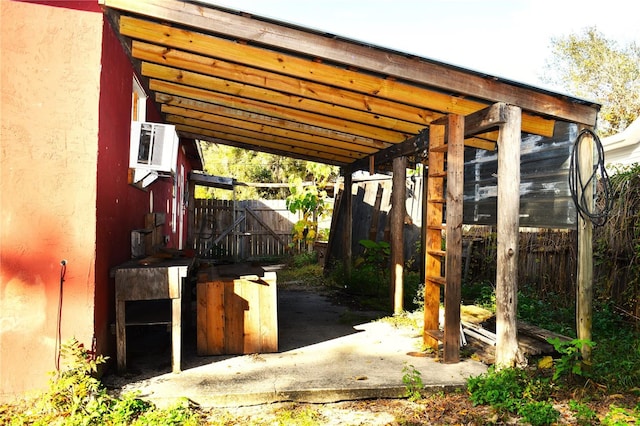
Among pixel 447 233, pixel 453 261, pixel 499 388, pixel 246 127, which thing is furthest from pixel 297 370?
pixel 246 127

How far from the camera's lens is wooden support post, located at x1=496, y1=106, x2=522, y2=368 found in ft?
15.0

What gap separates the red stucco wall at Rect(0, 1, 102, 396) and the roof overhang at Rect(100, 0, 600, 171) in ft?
1.92

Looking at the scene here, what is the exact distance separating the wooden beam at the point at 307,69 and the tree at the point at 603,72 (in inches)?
639

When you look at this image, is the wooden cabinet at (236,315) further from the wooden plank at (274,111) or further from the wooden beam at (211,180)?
the wooden beam at (211,180)

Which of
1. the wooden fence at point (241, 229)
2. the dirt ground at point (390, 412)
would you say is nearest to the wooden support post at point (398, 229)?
the dirt ground at point (390, 412)

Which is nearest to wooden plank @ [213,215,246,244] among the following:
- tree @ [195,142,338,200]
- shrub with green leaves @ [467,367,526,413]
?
tree @ [195,142,338,200]

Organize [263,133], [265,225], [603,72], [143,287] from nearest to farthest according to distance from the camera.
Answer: [143,287], [263,133], [265,225], [603,72]

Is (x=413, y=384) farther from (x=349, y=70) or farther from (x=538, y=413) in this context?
(x=349, y=70)

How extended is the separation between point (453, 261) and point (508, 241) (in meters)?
A: 0.63

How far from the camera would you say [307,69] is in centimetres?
479

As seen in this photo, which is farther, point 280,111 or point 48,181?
point 280,111

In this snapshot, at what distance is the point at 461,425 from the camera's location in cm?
350

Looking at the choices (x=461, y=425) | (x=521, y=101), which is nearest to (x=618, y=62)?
(x=521, y=101)

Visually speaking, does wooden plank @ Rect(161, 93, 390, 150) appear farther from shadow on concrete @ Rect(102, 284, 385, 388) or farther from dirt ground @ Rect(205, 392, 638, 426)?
dirt ground @ Rect(205, 392, 638, 426)
